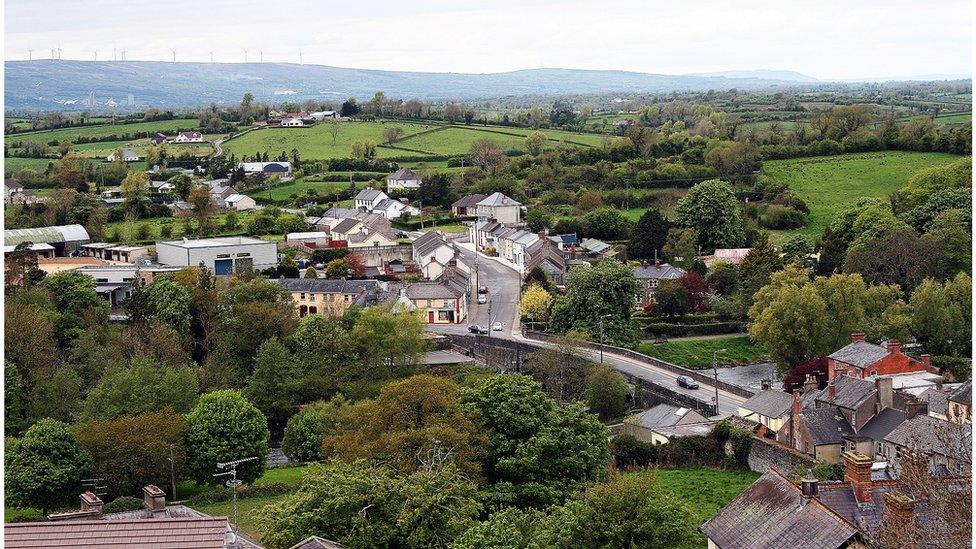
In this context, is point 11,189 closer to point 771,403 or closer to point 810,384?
point 810,384

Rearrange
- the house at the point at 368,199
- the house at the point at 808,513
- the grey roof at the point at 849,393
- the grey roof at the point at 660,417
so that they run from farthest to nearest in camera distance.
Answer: the house at the point at 368,199 < the grey roof at the point at 660,417 < the grey roof at the point at 849,393 < the house at the point at 808,513

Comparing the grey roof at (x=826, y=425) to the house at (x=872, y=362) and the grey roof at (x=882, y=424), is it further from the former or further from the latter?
the house at (x=872, y=362)

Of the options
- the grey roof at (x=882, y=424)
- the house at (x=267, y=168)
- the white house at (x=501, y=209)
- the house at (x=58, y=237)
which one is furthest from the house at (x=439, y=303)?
the house at (x=267, y=168)

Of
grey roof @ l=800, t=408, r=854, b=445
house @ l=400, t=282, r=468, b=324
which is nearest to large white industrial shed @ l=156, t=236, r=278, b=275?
house @ l=400, t=282, r=468, b=324

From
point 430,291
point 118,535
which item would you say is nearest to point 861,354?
point 430,291

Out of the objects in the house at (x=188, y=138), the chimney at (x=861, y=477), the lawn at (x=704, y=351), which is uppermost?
the chimney at (x=861, y=477)

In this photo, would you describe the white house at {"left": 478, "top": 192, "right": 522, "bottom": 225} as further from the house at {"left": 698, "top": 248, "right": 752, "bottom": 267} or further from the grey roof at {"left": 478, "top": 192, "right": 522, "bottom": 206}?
the house at {"left": 698, "top": 248, "right": 752, "bottom": 267}

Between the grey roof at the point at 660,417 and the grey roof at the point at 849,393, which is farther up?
the grey roof at the point at 849,393
